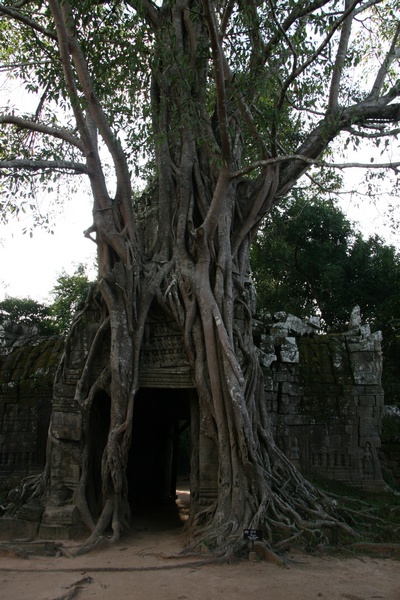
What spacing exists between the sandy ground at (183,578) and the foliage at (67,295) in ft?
38.7

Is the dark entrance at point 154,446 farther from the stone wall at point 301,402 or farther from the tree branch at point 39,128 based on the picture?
the tree branch at point 39,128

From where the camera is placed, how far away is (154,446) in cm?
919

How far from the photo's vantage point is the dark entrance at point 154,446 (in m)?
8.05

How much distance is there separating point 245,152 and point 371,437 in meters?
4.66

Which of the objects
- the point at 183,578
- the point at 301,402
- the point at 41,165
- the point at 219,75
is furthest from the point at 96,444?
the point at 219,75

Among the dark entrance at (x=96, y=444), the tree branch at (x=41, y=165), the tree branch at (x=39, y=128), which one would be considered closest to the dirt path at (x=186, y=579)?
the dark entrance at (x=96, y=444)

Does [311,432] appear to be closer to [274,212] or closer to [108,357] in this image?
[108,357]

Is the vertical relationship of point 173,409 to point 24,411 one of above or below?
above

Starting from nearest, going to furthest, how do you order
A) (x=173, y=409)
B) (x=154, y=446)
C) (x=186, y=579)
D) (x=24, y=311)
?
1. (x=186, y=579)
2. (x=173, y=409)
3. (x=154, y=446)
4. (x=24, y=311)

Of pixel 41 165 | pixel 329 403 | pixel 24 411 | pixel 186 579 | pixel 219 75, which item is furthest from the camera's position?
pixel 24 411

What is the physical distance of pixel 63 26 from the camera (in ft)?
19.1

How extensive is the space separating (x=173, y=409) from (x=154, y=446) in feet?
3.06

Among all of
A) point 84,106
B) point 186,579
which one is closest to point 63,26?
point 84,106

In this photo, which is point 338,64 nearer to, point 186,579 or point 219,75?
point 219,75
